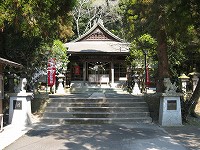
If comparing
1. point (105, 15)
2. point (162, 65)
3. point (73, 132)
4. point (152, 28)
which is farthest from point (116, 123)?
point (105, 15)

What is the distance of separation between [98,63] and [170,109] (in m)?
16.9

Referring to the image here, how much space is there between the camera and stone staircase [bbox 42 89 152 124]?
1278cm

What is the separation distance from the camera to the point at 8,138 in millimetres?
9352

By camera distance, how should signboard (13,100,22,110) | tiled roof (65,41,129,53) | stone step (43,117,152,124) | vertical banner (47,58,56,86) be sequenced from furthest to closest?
1. tiled roof (65,41,129,53)
2. vertical banner (47,58,56,86)
3. stone step (43,117,152,124)
4. signboard (13,100,22,110)

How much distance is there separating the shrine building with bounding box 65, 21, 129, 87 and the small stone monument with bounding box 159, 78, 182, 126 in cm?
1467

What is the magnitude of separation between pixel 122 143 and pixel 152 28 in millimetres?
6189

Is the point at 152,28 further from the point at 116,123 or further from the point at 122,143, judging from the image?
the point at 122,143

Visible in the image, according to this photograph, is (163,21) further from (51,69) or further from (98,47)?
(98,47)

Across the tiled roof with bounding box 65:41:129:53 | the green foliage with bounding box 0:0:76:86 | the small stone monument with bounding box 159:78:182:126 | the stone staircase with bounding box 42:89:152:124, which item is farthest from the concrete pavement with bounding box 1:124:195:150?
the tiled roof with bounding box 65:41:129:53

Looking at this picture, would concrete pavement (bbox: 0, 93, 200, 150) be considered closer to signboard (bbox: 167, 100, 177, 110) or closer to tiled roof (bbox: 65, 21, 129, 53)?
signboard (bbox: 167, 100, 177, 110)

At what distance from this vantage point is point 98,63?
93.6 ft

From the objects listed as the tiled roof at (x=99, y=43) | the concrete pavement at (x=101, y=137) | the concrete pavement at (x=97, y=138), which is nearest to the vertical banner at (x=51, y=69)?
the concrete pavement at (x=101, y=137)

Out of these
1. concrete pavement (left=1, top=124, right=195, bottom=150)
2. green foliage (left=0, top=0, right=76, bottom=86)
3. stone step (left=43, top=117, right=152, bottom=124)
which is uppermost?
green foliage (left=0, top=0, right=76, bottom=86)

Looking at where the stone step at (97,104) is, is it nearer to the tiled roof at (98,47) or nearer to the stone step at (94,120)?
the stone step at (94,120)
